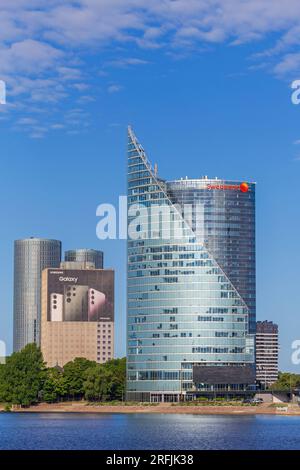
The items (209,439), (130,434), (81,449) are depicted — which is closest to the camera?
(81,449)

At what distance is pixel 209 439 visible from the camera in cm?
17975
